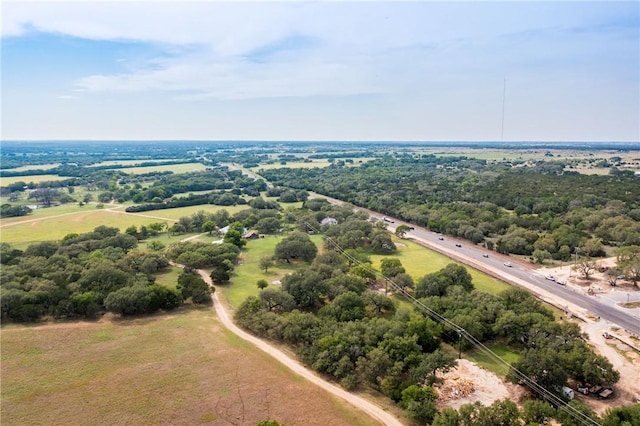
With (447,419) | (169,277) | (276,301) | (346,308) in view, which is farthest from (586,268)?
(169,277)

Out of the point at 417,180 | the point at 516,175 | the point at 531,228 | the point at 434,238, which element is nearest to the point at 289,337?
the point at 434,238

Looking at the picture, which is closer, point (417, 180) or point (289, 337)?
point (289, 337)

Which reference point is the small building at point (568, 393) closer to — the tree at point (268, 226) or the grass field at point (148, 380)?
the grass field at point (148, 380)

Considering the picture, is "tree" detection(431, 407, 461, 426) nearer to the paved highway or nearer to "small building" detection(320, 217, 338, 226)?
the paved highway

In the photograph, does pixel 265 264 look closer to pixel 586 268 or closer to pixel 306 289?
pixel 306 289

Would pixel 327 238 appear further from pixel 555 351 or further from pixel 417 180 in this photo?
pixel 417 180

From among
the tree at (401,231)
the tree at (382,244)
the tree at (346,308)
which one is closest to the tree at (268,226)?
the tree at (382,244)

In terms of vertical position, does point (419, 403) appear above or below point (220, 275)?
below
